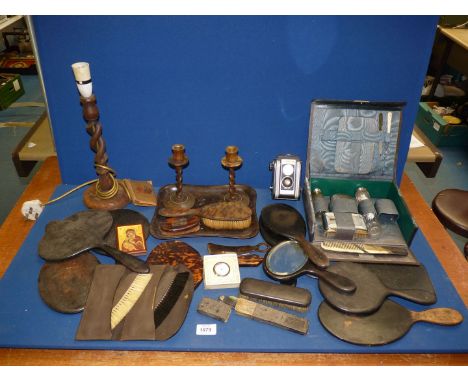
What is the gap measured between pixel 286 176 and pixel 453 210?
2.50ft

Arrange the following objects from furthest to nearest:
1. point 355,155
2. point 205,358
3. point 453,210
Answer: point 453,210, point 355,155, point 205,358

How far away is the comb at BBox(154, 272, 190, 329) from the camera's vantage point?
0.98m

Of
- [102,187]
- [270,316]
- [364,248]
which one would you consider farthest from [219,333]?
[102,187]

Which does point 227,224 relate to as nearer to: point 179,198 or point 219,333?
point 179,198

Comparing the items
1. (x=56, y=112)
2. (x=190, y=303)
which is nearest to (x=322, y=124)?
(x=190, y=303)

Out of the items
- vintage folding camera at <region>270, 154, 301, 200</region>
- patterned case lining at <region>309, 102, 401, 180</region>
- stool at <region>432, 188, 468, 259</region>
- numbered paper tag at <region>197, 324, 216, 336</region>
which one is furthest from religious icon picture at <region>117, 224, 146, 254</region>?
stool at <region>432, 188, 468, 259</region>

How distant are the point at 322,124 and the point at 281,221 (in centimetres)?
34

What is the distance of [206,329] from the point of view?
0.98m

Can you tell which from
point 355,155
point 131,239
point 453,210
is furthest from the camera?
point 453,210

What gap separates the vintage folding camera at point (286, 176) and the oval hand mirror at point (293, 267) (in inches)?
10.2

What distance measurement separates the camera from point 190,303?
3.38 feet

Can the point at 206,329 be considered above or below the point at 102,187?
below

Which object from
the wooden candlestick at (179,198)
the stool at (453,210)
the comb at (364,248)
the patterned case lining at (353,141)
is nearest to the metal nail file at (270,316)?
the comb at (364,248)
